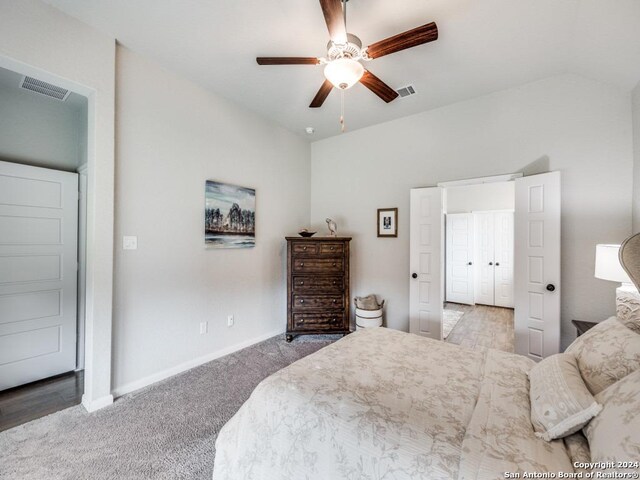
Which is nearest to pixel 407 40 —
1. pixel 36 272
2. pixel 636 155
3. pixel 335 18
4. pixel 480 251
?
pixel 335 18

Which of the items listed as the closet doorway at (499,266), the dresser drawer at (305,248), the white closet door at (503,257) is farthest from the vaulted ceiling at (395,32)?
the white closet door at (503,257)

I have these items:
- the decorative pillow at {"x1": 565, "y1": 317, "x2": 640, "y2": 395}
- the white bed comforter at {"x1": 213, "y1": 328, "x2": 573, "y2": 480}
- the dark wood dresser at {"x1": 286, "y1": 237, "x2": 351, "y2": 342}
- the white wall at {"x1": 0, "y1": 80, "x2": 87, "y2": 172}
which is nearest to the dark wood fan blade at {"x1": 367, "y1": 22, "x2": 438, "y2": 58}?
the decorative pillow at {"x1": 565, "y1": 317, "x2": 640, "y2": 395}

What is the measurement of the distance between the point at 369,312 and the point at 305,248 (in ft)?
3.92

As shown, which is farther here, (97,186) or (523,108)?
(523,108)

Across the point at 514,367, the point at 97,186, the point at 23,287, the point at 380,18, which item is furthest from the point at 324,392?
the point at 23,287

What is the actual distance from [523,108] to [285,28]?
254cm

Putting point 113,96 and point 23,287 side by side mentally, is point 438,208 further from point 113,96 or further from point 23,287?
point 23,287

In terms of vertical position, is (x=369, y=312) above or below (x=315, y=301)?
below

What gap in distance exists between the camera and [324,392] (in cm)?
126

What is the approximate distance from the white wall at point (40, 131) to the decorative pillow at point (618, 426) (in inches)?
159

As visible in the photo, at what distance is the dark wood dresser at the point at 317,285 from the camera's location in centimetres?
351

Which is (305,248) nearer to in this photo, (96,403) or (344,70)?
(344,70)

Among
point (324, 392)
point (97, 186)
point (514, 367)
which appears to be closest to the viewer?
point (324, 392)

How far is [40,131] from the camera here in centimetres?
262
